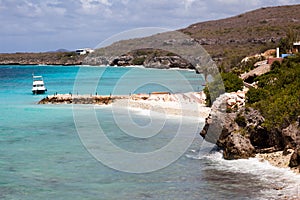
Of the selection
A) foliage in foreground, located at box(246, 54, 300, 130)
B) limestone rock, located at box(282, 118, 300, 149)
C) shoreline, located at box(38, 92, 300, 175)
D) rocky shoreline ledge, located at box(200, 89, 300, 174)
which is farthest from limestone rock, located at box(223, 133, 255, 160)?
shoreline, located at box(38, 92, 300, 175)

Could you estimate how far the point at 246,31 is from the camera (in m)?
122

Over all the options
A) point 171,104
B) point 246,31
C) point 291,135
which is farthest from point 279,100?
point 246,31

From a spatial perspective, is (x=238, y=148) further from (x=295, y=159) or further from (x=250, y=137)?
(x=295, y=159)

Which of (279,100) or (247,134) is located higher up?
(279,100)

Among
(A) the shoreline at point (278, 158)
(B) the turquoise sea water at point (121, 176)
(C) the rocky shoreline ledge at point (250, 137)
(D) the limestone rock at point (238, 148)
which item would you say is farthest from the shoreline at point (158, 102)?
(A) the shoreline at point (278, 158)

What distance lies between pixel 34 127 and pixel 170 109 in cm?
1014

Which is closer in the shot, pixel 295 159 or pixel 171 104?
pixel 295 159

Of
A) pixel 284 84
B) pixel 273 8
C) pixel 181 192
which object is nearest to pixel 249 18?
pixel 273 8

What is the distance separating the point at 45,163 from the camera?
62.7ft

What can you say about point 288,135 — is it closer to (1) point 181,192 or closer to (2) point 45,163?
(1) point 181,192

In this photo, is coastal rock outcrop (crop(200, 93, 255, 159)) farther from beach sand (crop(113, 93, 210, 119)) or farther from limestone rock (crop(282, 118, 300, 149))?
beach sand (crop(113, 93, 210, 119))

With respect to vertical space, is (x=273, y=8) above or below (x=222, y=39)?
above

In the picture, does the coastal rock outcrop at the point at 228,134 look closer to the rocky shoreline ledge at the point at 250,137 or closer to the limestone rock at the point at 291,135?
the rocky shoreline ledge at the point at 250,137

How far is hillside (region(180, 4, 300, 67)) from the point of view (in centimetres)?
10225
